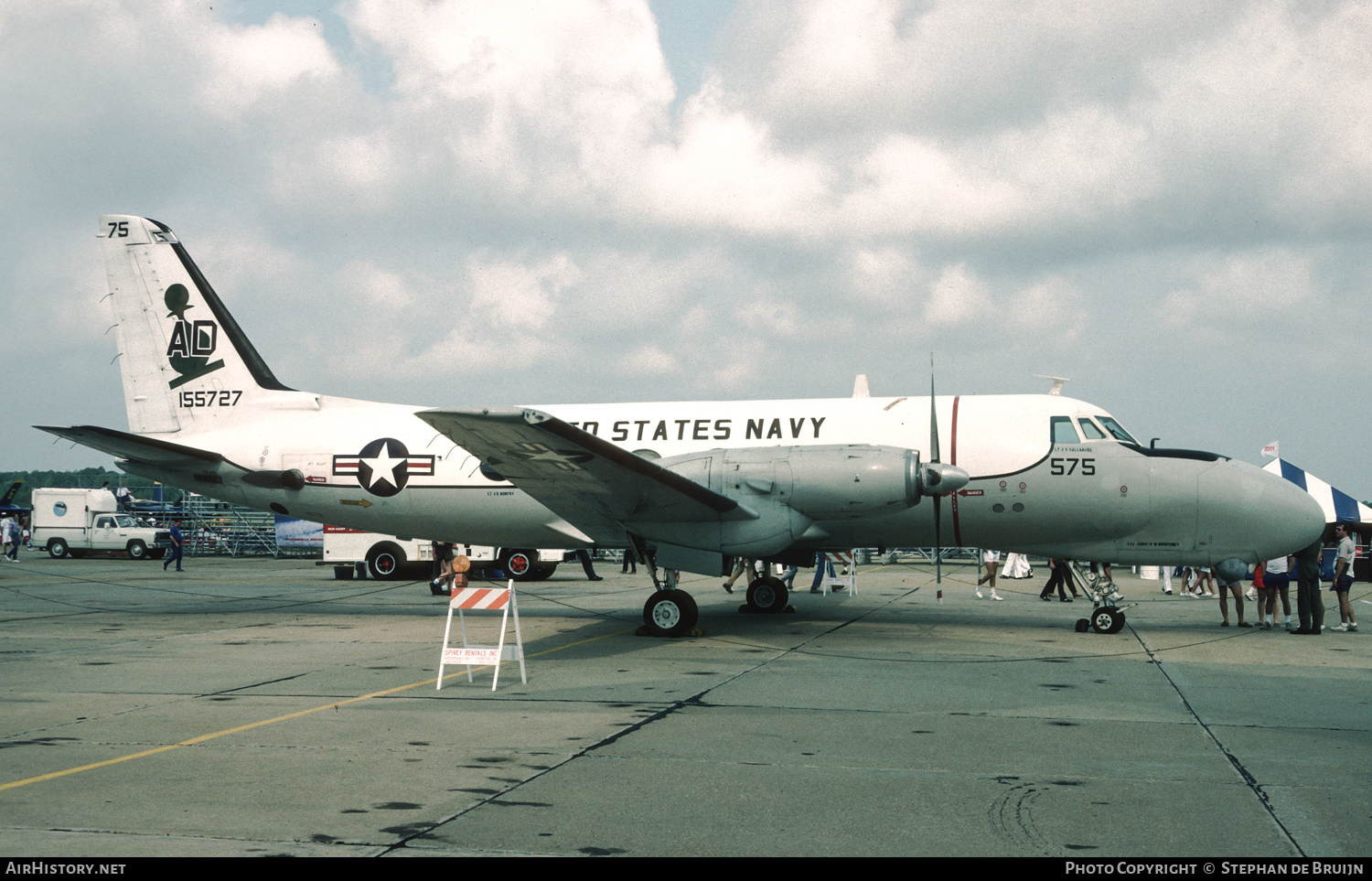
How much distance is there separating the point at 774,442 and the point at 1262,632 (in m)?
8.59

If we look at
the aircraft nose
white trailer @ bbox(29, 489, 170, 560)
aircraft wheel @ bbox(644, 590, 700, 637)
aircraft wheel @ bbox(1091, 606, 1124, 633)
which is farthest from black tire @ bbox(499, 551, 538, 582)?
white trailer @ bbox(29, 489, 170, 560)

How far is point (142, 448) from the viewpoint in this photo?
16812mm

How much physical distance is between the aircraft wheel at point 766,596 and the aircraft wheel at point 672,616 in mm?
4455

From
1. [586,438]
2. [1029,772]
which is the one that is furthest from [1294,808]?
[586,438]

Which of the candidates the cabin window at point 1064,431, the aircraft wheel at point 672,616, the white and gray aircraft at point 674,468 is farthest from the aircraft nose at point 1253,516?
the aircraft wheel at point 672,616

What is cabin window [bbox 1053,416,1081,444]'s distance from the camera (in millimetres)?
14945

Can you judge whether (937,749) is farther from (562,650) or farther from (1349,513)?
(1349,513)

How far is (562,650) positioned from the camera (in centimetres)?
1320

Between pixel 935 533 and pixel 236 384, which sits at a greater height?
pixel 236 384

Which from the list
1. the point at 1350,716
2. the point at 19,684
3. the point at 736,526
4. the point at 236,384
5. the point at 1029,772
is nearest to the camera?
the point at 1029,772

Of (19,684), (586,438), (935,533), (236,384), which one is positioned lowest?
(19,684)

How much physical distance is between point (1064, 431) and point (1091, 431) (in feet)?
1.37

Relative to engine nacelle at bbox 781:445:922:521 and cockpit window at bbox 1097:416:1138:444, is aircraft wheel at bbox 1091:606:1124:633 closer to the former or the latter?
cockpit window at bbox 1097:416:1138:444

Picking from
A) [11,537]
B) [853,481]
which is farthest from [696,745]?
[11,537]
